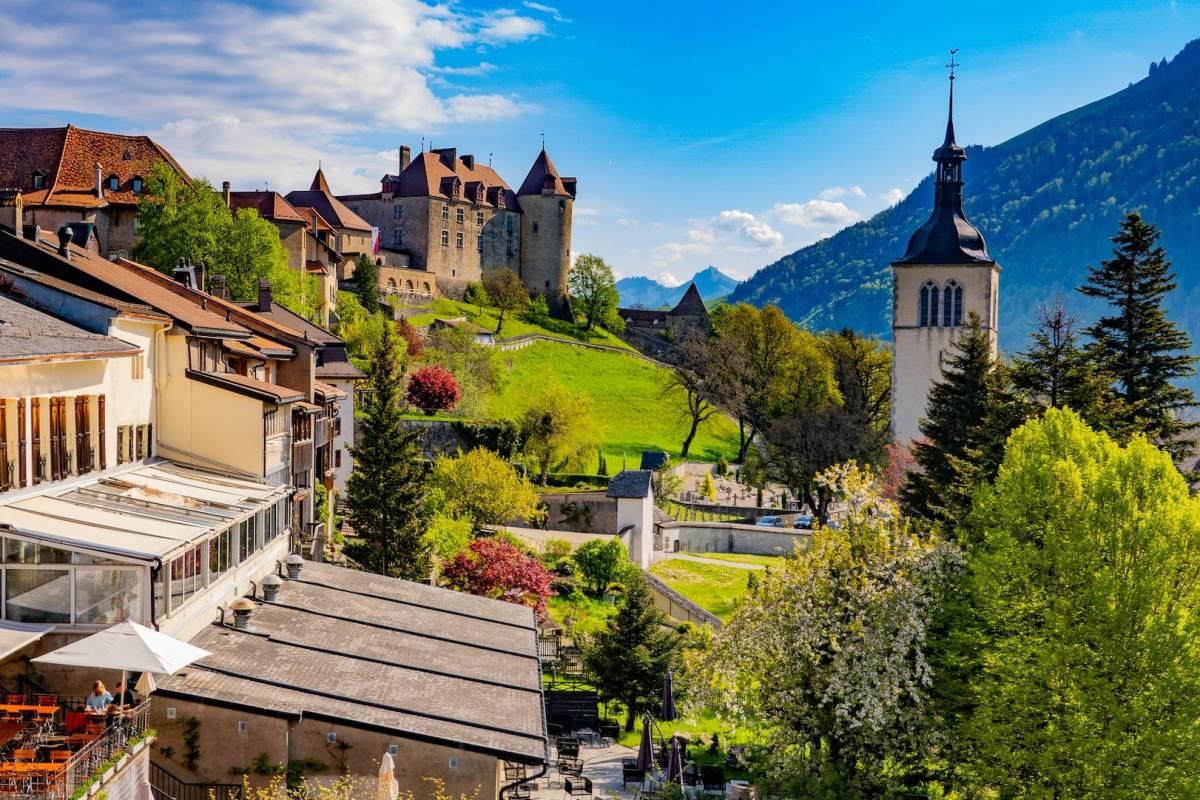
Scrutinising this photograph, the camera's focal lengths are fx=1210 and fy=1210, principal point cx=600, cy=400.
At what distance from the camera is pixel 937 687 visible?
24703mm

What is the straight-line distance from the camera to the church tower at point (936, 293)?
78812 millimetres

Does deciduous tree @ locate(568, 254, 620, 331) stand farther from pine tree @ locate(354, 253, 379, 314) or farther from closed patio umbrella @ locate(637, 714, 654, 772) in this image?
closed patio umbrella @ locate(637, 714, 654, 772)

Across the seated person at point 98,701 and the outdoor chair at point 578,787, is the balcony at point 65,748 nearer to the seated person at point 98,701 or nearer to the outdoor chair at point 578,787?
the seated person at point 98,701

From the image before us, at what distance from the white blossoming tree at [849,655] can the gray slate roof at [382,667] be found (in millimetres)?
4955

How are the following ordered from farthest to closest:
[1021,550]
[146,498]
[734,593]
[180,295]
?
[734,593]
[180,295]
[1021,550]
[146,498]

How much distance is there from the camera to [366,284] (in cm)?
9950

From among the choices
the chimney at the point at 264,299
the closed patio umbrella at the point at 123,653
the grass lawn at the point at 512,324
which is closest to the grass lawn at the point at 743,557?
the chimney at the point at 264,299

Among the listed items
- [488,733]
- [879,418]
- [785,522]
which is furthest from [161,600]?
[879,418]

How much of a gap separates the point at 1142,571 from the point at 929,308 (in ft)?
196

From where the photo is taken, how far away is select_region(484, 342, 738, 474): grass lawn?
284 ft

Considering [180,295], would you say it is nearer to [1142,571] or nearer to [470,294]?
[1142,571]

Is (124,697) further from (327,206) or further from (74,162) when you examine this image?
(327,206)

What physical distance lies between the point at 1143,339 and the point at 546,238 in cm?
10050

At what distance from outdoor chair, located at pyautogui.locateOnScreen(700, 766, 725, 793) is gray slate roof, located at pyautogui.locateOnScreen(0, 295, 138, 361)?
15090mm
